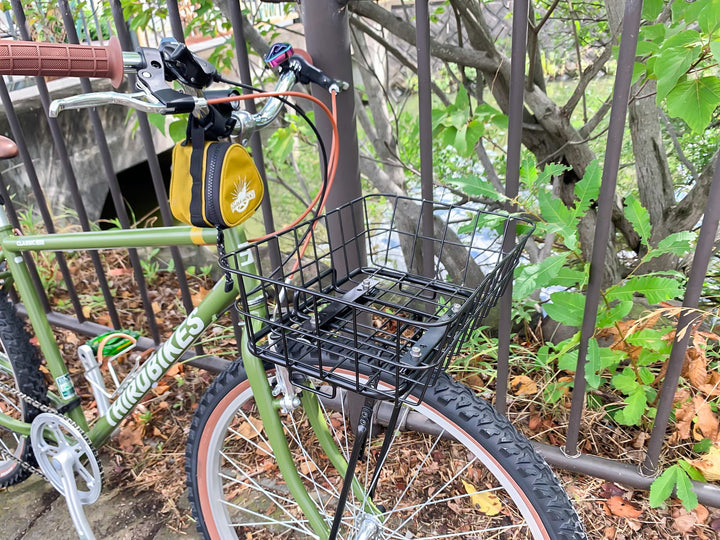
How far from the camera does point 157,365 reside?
4.71 feet

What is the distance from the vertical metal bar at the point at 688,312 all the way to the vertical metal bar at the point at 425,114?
1.97 ft

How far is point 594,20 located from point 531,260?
105 cm

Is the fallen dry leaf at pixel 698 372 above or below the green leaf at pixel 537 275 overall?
below

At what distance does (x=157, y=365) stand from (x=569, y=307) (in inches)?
43.4

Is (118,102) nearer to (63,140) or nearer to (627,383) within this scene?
(63,140)

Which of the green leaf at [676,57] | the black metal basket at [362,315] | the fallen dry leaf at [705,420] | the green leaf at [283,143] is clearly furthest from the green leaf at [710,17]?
the green leaf at [283,143]

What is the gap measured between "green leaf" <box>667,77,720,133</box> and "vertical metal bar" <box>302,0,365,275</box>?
0.73m

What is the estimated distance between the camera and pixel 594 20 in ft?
7.51

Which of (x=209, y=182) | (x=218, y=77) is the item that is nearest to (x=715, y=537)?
(x=209, y=182)

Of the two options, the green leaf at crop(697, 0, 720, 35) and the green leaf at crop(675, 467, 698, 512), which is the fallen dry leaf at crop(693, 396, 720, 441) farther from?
the green leaf at crop(697, 0, 720, 35)

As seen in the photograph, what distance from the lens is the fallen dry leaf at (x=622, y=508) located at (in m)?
1.58

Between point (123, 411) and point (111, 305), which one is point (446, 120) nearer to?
point (123, 411)

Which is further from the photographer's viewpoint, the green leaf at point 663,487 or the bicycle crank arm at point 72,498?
the bicycle crank arm at point 72,498

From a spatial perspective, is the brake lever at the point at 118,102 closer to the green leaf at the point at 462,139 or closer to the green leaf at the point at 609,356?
the green leaf at the point at 462,139
